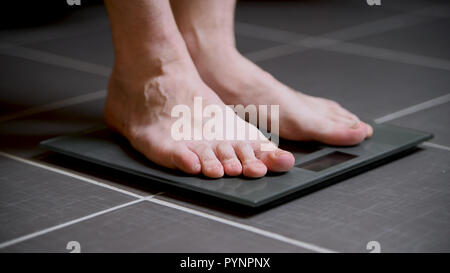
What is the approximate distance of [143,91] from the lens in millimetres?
1470

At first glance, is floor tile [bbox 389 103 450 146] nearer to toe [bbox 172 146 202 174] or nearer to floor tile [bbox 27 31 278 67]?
toe [bbox 172 146 202 174]

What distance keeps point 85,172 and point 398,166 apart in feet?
1.90

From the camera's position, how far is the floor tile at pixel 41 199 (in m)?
1.19

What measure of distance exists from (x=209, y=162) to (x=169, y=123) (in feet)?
0.48

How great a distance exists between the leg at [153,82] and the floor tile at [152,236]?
0.56ft

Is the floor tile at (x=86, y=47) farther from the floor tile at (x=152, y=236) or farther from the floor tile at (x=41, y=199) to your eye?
the floor tile at (x=152, y=236)

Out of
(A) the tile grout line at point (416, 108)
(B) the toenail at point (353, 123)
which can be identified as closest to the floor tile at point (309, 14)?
(A) the tile grout line at point (416, 108)

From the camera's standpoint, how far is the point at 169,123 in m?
1.41

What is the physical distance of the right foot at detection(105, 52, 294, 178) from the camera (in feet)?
4.27

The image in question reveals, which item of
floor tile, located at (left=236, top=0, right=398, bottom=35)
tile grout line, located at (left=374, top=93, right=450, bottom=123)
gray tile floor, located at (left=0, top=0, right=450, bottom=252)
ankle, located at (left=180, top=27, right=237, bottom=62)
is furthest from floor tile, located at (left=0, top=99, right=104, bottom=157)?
floor tile, located at (left=236, top=0, right=398, bottom=35)

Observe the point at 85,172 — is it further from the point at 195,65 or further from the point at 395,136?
the point at 395,136

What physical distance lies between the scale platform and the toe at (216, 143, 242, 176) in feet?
0.04
